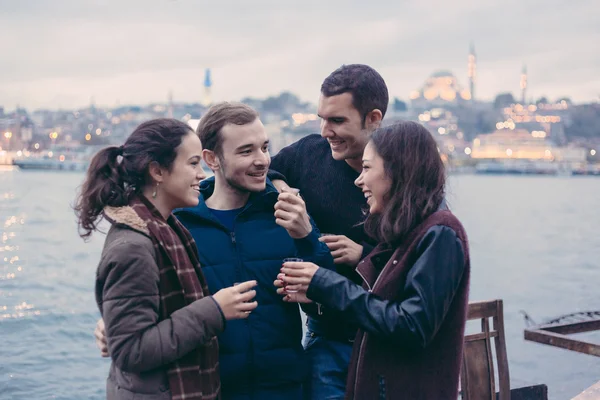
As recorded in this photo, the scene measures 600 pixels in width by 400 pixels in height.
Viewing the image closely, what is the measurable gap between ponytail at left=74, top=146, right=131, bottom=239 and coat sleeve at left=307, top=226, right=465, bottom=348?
1.92 feet

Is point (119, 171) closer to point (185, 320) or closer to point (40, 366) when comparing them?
point (185, 320)

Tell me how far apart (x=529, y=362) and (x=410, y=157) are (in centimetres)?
1133

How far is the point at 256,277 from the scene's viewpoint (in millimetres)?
1976

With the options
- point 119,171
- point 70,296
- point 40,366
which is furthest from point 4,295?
point 119,171

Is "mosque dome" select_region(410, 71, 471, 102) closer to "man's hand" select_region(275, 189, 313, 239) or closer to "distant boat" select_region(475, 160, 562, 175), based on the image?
"distant boat" select_region(475, 160, 562, 175)

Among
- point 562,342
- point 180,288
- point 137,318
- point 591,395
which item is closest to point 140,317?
point 137,318

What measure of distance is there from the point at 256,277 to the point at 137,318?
0.44 meters

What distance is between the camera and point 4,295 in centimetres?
1780

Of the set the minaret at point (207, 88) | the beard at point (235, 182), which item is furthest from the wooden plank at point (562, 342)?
the minaret at point (207, 88)

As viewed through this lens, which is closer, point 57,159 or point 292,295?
point 292,295

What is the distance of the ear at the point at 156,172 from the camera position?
175 cm

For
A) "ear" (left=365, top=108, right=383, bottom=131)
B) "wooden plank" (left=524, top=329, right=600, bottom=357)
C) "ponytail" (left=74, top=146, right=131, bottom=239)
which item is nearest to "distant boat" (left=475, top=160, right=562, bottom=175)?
"wooden plank" (left=524, top=329, right=600, bottom=357)

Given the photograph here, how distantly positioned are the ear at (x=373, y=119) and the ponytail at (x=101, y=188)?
2.75ft

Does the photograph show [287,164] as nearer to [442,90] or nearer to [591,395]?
[591,395]
